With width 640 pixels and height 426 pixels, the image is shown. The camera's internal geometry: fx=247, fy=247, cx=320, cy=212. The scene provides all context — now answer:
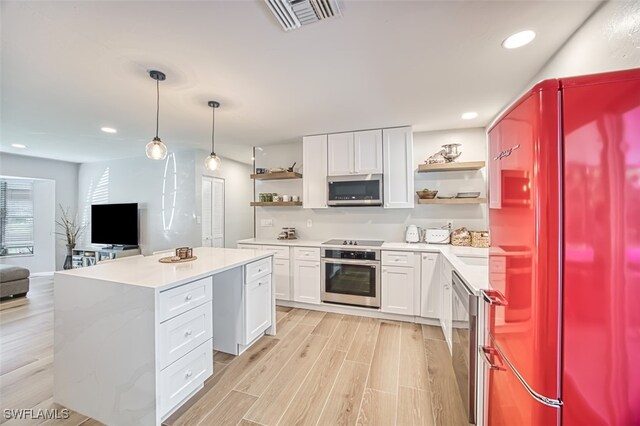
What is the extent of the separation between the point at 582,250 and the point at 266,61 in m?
2.02

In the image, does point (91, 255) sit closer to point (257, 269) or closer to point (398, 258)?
point (257, 269)

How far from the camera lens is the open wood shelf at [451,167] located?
119 inches

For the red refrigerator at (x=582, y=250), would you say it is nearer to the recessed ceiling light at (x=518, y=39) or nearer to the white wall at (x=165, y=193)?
the recessed ceiling light at (x=518, y=39)

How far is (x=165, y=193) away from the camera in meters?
4.99

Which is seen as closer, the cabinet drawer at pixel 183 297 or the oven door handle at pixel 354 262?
the cabinet drawer at pixel 183 297

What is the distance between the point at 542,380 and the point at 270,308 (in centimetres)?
236

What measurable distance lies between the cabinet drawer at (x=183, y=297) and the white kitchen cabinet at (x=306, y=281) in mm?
1672

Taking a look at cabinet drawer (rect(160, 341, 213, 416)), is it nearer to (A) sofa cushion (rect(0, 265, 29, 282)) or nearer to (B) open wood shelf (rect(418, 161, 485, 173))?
(B) open wood shelf (rect(418, 161, 485, 173))

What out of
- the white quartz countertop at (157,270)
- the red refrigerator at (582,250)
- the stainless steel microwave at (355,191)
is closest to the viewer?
the red refrigerator at (582,250)

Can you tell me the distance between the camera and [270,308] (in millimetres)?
2721

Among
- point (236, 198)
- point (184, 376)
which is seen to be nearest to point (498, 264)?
point (184, 376)

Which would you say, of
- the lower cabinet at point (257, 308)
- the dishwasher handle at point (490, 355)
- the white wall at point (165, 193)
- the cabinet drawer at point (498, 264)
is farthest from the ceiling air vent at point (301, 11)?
the white wall at point (165, 193)

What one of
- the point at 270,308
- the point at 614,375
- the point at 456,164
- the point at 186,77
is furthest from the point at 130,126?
the point at 614,375

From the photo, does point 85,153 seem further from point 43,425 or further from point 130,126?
point 43,425
